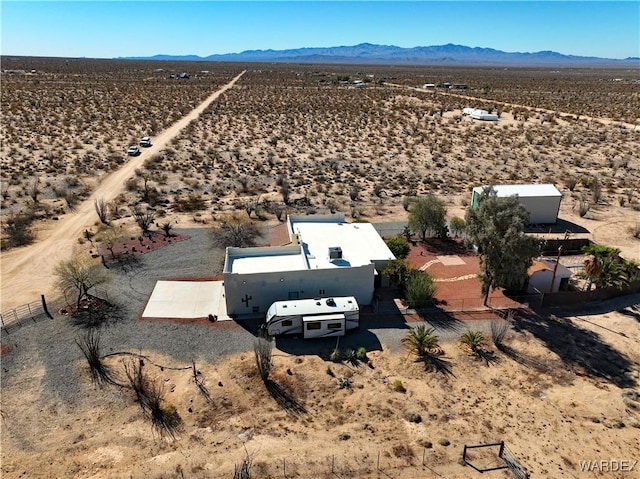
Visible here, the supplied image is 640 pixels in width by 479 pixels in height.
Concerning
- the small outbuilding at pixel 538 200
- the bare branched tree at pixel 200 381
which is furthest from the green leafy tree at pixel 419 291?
the small outbuilding at pixel 538 200

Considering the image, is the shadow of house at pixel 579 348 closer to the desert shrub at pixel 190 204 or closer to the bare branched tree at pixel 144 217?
the bare branched tree at pixel 144 217

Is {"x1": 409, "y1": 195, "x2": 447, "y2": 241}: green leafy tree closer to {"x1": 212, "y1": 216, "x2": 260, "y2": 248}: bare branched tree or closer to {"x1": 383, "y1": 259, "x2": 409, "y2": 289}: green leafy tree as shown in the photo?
{"x1": 383, "y1": 259, "x2": 409, "y2": 289}: green leafy tree

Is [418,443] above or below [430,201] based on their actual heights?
below

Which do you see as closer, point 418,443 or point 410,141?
point 418,443

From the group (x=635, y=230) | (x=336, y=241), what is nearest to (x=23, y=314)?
(x=336, y=241)

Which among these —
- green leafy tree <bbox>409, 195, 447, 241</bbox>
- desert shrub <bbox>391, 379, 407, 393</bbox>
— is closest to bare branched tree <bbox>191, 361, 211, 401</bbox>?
desert shrub <bbox>391, 379, 407, 393</bbox>

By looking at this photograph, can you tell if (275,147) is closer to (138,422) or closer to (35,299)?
(35,299)

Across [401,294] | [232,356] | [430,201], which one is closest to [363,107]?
[430,201]
